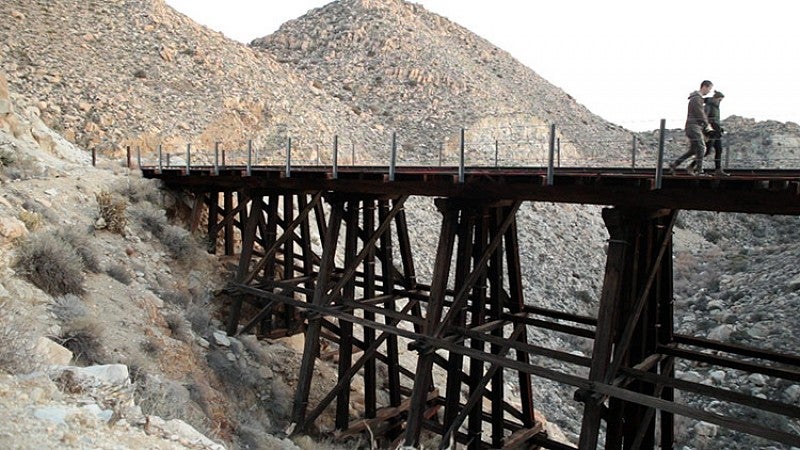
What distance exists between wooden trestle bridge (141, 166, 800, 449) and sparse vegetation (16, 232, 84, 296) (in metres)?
3.11

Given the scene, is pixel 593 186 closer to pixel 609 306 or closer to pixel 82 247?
pixel 609 306

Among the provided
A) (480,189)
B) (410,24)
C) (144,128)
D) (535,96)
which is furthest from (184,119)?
(535,96)

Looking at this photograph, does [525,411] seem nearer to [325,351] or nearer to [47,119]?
[325,351]

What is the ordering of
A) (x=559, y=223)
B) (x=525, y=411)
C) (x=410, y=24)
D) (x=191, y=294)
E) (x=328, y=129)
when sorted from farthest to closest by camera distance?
(x=410, y=24)
(x=328, y=129)
(x=559, y=223)
(x=191, y=294)
(x=525, y=411)

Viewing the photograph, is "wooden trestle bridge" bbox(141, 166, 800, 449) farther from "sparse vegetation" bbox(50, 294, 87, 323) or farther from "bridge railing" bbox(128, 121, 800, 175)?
"bridge railing" bbox(128, 121, 800, 175)

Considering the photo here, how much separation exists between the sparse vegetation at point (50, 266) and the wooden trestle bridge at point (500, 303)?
311 cm

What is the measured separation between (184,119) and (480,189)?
754 inches

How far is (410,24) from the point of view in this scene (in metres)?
44.8

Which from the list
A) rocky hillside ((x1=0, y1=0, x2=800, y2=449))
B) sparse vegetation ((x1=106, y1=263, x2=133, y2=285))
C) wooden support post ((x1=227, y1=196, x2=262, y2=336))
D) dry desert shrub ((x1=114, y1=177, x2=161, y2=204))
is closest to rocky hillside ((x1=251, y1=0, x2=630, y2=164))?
rocky hillside ((x1=0, y1=0, x2=800, y2=449))

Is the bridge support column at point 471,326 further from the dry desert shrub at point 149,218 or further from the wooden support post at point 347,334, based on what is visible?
the dry desert shrub at point 149,218

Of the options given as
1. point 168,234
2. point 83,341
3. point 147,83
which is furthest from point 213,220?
point 147,83

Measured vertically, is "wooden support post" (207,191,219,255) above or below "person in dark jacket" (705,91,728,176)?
below

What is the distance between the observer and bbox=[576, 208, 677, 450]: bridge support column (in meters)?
6.32

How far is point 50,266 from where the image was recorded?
7.88m
